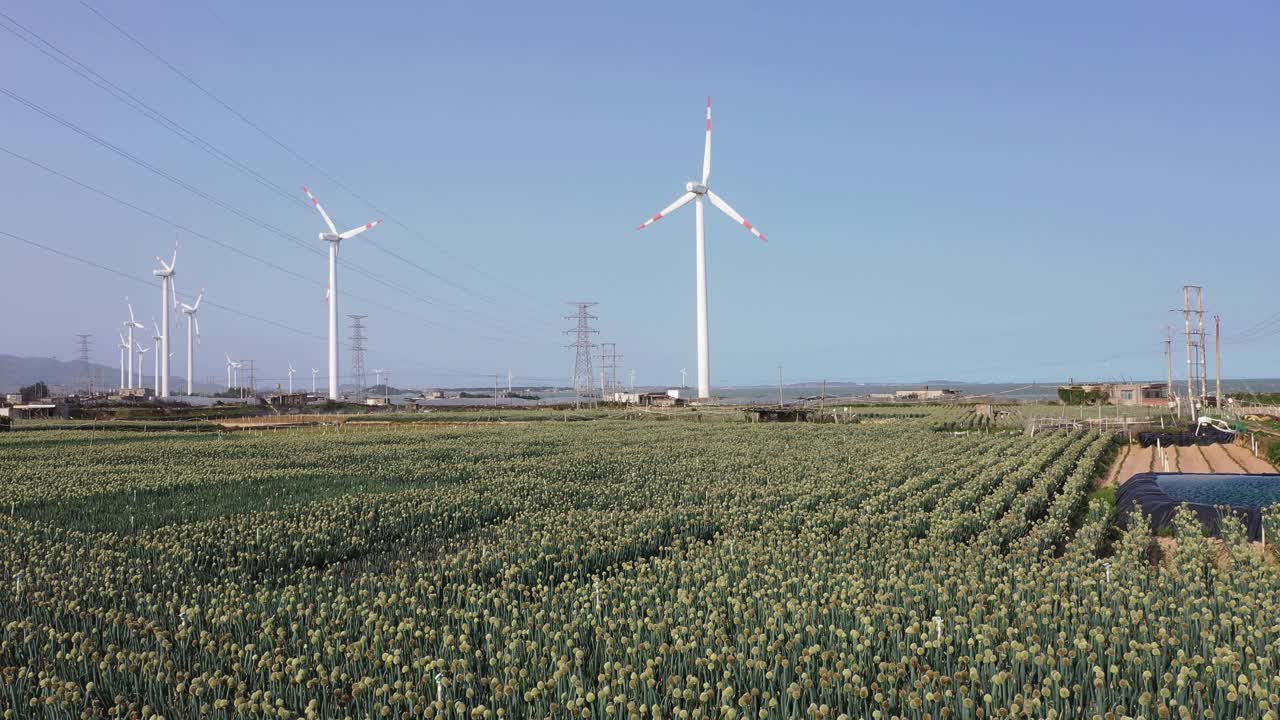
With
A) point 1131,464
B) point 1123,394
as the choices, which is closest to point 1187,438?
point 1131,464

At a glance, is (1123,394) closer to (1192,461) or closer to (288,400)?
(1192,461)

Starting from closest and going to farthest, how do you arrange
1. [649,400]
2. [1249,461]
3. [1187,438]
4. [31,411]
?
[1249,461], [1187,438], [31,411], [649,400]

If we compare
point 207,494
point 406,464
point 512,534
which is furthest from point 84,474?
point 512,534

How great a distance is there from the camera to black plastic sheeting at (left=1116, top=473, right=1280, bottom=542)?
53.2 ft

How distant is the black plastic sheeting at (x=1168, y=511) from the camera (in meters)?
16.2

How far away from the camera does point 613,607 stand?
9250 millimetres

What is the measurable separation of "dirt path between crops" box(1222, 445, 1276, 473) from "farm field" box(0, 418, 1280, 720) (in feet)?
51.7

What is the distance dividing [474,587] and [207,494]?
12915 mm

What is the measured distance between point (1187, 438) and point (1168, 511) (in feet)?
102

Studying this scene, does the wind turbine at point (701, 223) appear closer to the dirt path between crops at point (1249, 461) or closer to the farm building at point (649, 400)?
the farm building at point (649, 400)

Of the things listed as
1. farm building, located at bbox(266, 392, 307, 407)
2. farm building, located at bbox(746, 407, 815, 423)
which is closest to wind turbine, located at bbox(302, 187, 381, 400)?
farm building, located at bbox(266, 392, 307, 407)

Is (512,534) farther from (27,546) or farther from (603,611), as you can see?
(27,546)

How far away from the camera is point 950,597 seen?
30.9ft

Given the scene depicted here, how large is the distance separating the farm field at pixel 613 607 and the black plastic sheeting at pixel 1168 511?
1.12m
